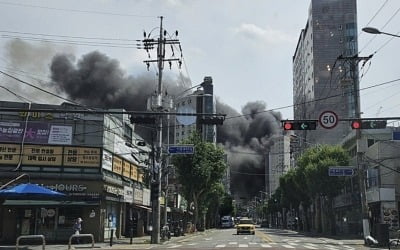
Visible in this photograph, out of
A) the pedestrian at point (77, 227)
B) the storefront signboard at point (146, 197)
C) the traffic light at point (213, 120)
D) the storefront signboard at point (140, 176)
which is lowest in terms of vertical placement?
the pedestrian at point (77, 227)

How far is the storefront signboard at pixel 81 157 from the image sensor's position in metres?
37.0

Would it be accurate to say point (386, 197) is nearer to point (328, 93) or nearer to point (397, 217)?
point (397, 217)

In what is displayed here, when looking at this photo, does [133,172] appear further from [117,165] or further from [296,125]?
[296,125]

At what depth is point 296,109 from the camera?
12838 centimetres

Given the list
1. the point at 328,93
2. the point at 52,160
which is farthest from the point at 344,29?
the point at 52,160

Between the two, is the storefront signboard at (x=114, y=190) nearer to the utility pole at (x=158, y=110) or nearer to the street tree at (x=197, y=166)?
the utility pole at (x=158, y=110)

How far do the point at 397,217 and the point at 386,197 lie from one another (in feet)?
7.32

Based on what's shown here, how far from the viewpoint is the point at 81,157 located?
122 feet

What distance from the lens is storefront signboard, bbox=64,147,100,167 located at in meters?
37.0

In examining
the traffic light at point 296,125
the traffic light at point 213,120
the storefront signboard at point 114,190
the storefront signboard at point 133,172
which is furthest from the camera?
the storefront signboard at point 133,172

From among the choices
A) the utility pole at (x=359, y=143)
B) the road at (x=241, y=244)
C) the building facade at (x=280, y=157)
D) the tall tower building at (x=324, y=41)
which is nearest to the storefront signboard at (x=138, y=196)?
the road at (x=241, y=244)

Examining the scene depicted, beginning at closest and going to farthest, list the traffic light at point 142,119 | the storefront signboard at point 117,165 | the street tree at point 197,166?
the traffic light at point 142,119 < the storefront signboard at point 117,165 < the street tree at point 197,166

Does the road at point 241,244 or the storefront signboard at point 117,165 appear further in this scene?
the storefront signboard at point 117,165

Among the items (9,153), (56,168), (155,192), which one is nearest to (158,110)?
(155,192)
